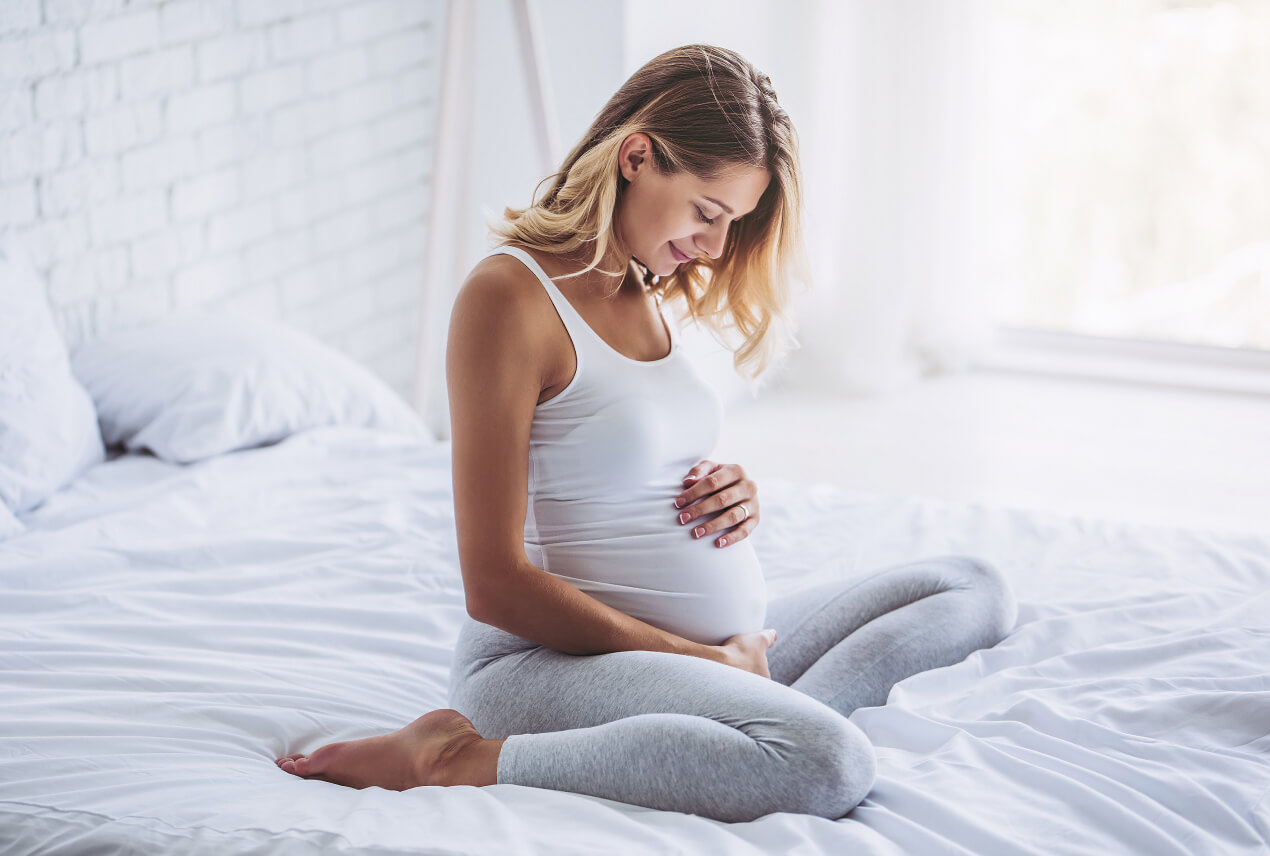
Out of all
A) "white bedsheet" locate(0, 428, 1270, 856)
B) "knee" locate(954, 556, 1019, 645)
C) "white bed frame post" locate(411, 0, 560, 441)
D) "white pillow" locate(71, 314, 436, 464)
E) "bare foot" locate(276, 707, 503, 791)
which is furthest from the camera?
"white bed frame post" locate(411, 0, 560, 441)

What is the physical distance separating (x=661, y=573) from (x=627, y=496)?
9cm

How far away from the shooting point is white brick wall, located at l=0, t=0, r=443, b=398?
6.94 ft

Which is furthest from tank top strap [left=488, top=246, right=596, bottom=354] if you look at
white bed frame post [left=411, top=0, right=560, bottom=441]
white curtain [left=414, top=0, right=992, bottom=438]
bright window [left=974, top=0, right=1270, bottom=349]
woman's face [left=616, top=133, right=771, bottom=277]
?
bright window [left=974, top=0, right=1270, bottom=349]

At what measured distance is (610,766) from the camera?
40.9 inches

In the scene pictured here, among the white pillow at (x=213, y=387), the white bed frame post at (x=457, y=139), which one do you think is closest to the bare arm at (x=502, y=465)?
the white pillow at (x=213, y=387)

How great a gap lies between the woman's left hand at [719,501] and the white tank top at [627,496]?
1 cm

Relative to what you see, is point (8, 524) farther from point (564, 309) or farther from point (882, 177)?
point (882, 177)

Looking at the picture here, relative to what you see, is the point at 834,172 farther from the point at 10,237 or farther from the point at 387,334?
the point at 10,237

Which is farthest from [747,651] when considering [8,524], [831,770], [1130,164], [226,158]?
[1130,164]

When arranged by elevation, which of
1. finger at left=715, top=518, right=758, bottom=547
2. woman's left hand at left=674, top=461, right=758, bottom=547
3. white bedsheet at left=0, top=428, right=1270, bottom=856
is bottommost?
white bedsheet at left=0, top=428, right=1270, bottom=856

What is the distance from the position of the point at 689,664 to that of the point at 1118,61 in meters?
3.58

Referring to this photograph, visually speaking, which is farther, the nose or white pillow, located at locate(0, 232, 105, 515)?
white pillow, located at locate(0, 232, 105, 515)

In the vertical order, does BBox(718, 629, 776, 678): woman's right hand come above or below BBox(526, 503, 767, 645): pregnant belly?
below

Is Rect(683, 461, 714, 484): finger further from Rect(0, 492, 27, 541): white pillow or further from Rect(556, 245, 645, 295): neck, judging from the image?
Rect(0, 492, 27, 541): white pillow
